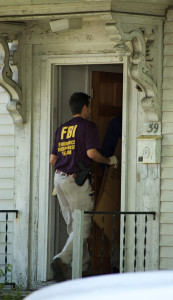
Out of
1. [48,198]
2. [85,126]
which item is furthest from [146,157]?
[48,198]

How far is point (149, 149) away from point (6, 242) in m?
1.98

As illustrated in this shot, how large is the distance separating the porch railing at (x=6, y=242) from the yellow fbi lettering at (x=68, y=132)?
3.49 ft

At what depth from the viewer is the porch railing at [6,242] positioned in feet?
30.6

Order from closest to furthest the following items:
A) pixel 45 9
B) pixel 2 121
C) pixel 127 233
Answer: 1. pixel 45 9
2. pixel 127 233
3. pixel 2 121

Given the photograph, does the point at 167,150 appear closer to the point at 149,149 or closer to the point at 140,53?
the point at 149,149

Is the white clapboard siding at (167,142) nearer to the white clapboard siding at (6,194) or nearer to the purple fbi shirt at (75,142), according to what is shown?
the purple fbi shirt at (75,142)

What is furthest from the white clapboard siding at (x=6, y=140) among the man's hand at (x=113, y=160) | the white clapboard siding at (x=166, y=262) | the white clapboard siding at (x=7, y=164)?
the white clapboard siding at (x=166, y=262)

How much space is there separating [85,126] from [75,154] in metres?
0.32

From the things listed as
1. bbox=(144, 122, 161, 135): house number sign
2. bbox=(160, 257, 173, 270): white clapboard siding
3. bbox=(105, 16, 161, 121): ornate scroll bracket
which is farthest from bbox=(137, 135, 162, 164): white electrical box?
bbox=(160, 257, 173, 270): white clapboard siding

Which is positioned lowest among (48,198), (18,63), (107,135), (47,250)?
(47,250)

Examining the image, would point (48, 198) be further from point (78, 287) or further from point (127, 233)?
point (78, 287)

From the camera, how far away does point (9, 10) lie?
848cm

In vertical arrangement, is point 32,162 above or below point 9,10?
below

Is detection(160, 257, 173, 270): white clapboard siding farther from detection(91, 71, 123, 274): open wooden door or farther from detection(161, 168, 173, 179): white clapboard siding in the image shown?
detection(91, 71, 123, 274): open wooden door
